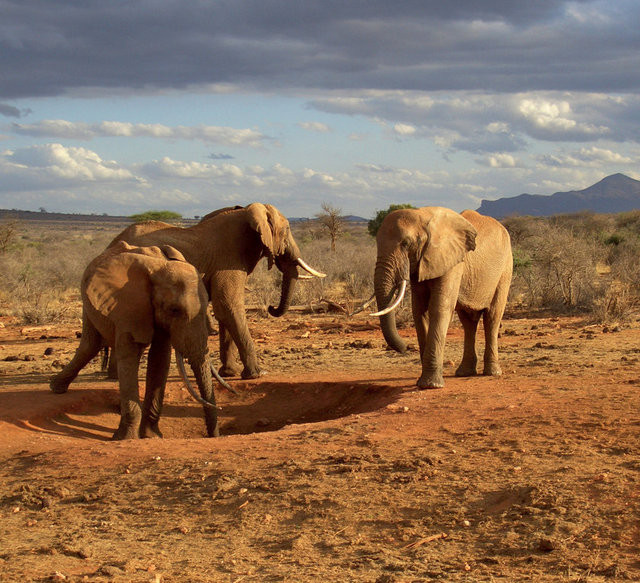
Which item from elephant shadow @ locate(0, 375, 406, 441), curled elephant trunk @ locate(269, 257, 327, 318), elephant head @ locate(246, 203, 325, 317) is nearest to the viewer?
elephant shadow @ locate(0, 375, 406, 441)

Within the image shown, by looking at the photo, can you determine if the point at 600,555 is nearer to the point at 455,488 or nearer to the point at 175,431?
the point at 455,488

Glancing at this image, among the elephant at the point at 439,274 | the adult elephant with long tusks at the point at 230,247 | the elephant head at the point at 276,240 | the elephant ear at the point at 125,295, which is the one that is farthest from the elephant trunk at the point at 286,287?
the elephant ear at the point at 125,295

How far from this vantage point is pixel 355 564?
4.98m

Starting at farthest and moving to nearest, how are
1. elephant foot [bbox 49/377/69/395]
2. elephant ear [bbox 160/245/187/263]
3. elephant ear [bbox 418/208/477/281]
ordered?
elephant foot [bbox 49/377/69/395] < elephant ear [bbox 418/208/477/281] < elephant ear [bbox 160/245/187/263]

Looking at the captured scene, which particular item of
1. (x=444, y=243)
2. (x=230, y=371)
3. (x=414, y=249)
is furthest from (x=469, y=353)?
(x=230, y=371)

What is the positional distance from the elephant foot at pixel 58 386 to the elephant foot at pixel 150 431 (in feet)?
4.75

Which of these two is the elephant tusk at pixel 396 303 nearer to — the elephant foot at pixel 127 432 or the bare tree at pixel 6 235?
the elephant foot at pixel 127 432

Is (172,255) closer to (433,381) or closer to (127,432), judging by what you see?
(127,432)

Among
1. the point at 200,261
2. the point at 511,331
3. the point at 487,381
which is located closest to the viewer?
the point at 487,381

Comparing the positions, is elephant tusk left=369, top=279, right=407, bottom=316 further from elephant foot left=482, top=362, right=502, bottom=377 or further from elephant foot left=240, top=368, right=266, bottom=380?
elephant foot left=240, top=368, right=266, bottom=380

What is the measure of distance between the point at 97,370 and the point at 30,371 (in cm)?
96

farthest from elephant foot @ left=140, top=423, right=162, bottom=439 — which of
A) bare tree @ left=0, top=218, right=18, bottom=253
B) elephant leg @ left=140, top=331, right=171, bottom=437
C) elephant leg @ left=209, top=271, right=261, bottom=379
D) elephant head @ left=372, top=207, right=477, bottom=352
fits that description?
bare tree @ left=0, top=218, right=18, bottom=253

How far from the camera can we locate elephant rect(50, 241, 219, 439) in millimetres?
8430

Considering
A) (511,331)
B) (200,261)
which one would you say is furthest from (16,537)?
(511,331)
